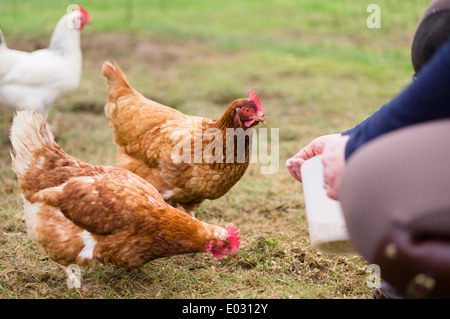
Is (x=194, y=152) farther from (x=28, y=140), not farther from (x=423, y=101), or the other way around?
(x=423, y=101)

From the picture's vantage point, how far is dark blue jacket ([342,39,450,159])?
1.03 m

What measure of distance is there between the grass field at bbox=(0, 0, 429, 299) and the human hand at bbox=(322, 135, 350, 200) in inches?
33.4

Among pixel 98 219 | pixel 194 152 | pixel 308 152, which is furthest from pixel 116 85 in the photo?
pixel 308 152

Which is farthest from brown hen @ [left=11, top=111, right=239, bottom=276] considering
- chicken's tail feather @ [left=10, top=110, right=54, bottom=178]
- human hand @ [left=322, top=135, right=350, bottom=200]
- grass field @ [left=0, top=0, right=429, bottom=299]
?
human hand @ [left=322, top=135, right=350, bottom=200]

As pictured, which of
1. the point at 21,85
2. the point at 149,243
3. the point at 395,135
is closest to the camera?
the point at 395,135

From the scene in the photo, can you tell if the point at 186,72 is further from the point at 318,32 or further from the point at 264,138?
the point at 318,32

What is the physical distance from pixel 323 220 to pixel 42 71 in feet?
10.7

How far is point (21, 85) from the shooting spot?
381 cm

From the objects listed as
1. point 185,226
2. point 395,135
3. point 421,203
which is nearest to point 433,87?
point 395,135

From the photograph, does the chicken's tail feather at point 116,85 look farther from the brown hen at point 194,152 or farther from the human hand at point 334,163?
the human hand at point 334,163

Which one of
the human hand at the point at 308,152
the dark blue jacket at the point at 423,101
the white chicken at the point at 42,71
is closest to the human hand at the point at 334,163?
the dark blue jacket at the point at 423,101

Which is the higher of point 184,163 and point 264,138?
point 264,138

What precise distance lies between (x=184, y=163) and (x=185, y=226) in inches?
21.0

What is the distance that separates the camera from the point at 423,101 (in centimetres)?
108
